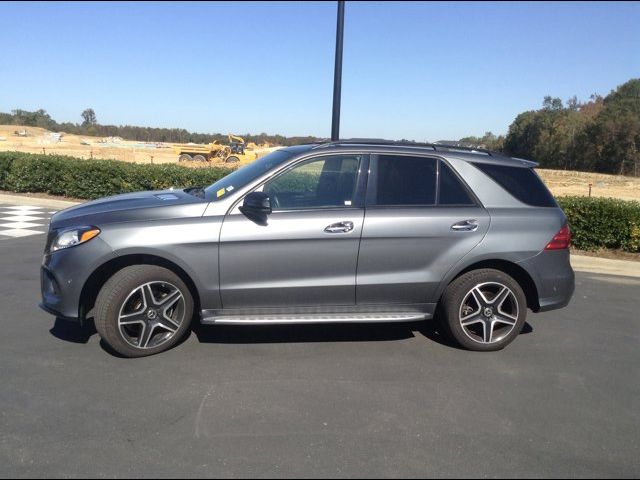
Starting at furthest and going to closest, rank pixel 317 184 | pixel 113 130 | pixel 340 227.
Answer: pixel 113 130 → pixel 317 184 → pixel 340 227

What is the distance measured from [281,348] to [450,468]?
198 cm

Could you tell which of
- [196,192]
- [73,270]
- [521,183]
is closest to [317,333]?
[196,192]

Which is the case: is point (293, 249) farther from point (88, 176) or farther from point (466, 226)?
point (88, 176)

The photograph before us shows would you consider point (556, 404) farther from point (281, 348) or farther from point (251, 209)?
point (251, 209)

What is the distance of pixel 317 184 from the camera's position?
4688 mm

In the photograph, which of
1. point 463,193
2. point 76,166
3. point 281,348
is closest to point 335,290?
point 281,348

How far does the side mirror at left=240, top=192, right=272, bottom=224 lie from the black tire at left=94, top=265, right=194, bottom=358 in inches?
29.5

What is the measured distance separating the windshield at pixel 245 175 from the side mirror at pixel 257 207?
0.24 metres

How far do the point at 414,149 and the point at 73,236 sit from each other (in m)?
2.85

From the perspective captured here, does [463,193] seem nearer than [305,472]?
No

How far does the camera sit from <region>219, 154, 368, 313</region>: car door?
4.32m

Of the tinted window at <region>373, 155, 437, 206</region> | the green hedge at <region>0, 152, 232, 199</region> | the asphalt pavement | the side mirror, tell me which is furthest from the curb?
the green hedge at <region>0, 152, 232, 199</region>

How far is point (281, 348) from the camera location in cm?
469

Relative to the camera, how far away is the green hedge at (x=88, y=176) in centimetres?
1257
